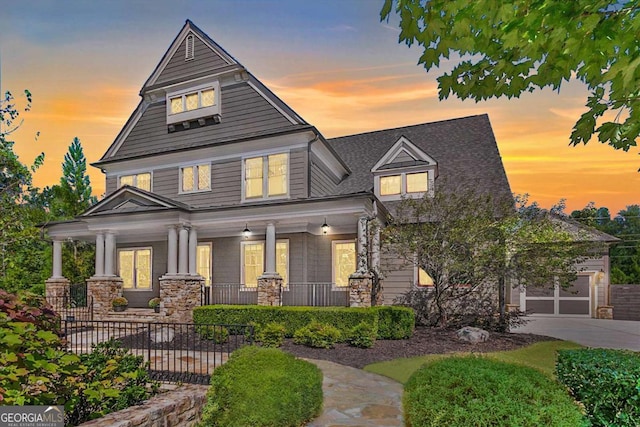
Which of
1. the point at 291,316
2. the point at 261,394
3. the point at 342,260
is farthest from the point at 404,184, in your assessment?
the point at 261,394

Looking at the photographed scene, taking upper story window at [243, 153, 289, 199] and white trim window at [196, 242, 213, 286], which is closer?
upper story window at [243, 153, 289, 199]

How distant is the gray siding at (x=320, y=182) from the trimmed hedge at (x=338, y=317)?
5304mm

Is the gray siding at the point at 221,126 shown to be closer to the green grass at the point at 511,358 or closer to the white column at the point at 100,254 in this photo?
the white column at the point at 100,254

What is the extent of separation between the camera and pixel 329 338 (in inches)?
442

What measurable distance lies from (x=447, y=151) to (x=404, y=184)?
3.58 metres

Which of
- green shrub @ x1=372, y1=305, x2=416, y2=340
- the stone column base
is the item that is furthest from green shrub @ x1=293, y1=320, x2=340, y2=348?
the stone column base

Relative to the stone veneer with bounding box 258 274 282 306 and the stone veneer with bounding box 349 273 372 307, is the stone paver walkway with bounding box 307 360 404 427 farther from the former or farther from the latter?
the stone veneer with bounding box 258 274 282 306

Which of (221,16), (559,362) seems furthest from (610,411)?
(221,16)

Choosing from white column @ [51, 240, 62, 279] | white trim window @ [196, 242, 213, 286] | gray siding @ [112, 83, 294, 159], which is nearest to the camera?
gray siding @ [112, 83, 294, 159]

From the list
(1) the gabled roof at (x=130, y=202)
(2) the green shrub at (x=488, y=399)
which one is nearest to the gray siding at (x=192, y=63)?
(1) the gabled roof at (x=130, y=202)

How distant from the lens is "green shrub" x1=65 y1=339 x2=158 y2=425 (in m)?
4.86

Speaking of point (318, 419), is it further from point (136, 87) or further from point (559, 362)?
point (136, 87)

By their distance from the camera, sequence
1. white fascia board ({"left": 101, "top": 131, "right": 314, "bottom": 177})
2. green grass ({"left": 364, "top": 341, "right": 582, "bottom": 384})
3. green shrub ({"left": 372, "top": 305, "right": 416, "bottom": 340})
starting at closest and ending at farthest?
1. green grass ({"left": 364, "top": 341, "right": 582, "bottom": 384})
2. green shrub ({"left": 372, "top": 305, "right": 416, "bottom": 340})
3. white fascia board ({"left": 101, "top": 131, "right": 314, "bottom": 177})

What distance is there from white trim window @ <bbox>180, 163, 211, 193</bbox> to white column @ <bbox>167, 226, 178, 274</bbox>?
2586mm
